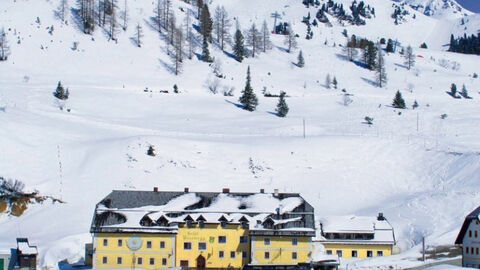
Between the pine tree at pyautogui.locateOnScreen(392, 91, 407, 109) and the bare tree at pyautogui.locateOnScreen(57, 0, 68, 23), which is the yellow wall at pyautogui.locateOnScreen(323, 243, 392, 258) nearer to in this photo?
the pine tree at pyautogui.locateOnScreen(392, 91, 407, 109)

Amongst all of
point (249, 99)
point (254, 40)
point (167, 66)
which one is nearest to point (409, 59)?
point (254, 40)

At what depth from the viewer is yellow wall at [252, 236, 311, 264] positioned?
48.8 m

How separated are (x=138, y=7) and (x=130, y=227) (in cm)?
9390

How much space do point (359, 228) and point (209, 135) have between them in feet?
102

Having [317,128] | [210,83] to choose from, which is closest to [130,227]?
[317,128]

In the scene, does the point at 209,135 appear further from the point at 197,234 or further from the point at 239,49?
the point at 239,49

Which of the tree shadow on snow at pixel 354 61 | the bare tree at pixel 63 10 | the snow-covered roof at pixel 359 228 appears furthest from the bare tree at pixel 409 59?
the snow-covered roof at pixel 359 228

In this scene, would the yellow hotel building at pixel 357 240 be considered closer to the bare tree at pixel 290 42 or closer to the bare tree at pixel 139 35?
the bare tree at pixel 139 35

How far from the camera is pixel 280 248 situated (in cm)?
4897

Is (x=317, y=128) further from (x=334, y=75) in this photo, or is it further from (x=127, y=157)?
(x=334, y=75)

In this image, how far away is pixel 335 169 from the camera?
7075 cm

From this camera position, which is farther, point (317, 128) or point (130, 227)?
point (317, 128)

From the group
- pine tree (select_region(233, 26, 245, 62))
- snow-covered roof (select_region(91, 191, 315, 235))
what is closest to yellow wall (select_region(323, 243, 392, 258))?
snow-covered roof (select_region(91, 191, 315, 235))

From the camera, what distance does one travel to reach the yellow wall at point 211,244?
49.3 metres
